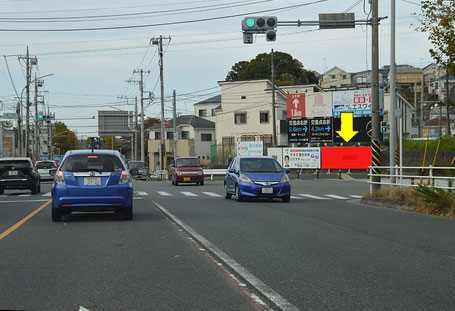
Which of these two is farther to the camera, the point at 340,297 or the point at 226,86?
the point at 226,86

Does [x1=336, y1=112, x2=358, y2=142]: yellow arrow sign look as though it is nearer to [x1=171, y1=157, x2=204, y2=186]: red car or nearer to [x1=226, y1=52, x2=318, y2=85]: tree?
[x1=171, y1=157, x2=204, y2=186]: red car

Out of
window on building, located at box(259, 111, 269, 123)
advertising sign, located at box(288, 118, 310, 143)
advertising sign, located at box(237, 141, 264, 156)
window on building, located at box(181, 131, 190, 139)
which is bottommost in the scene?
advertising sign, located at box(237, 141, 264, 156)

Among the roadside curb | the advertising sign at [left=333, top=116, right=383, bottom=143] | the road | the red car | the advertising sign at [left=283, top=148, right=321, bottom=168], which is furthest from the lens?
the advertising sign at [left=333, top=116, right=383, bottom=143]

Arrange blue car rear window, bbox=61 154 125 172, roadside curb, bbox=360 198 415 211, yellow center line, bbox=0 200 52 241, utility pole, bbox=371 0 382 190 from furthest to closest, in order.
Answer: utility pole, bbox=371 0 382 190, roadside curb, bbox=360 198 415 211, blue car rear window, bbox=61 154 125 172, yellow center line, bbox=0 200 52 241

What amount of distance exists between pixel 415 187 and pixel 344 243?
8.21 metres

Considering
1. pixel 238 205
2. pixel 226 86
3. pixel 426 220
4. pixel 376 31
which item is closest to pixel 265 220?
→ pixel 426 220

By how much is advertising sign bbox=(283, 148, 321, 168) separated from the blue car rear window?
35683mm

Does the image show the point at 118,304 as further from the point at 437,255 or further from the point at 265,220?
the point at 265,220

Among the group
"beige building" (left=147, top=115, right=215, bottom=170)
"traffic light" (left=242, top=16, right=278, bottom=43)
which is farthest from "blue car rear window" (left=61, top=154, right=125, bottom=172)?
"beige building" (left=147, top=115, right=215, bottom=170)

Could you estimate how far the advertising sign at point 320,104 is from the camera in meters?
55.7

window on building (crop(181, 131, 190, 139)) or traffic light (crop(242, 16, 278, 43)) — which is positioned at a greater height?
traffic light (crop(242, 16, 278, 43))

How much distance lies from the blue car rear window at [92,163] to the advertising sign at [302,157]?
3568 cm

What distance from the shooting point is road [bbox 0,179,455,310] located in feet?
20.2

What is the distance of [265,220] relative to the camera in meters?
14.5
